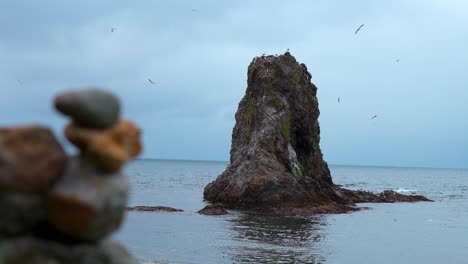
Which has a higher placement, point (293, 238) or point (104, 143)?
point (104, 143)

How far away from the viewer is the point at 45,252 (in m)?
8.32

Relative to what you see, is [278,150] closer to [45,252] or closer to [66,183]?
[45,252]

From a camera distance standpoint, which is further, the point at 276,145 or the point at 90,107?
the point at 276,145

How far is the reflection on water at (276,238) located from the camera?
28.4 meters

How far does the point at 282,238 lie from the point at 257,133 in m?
25.0

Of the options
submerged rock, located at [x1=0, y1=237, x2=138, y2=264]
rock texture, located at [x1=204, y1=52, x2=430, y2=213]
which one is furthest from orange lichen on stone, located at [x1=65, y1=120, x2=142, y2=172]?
rock texture, located at [x1=204, y1=52, x2=430, y2=213]

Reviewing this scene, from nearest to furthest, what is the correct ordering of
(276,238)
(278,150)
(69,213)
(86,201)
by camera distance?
(86,201) < (69,213) < (276,238) < (278,150)

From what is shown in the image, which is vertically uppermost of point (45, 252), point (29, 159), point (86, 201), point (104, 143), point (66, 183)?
point (104, 143)

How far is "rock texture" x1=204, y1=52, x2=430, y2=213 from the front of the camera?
5534cm

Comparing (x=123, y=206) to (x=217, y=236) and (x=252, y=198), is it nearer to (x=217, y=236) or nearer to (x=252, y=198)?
(x=217, y=236)

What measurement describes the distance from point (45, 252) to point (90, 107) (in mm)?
1962

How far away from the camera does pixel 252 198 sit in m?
55.7

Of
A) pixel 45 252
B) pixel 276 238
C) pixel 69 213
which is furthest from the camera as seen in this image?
pixel 276 238

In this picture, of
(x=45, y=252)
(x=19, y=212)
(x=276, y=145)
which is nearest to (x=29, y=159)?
(x=19, y=212)
